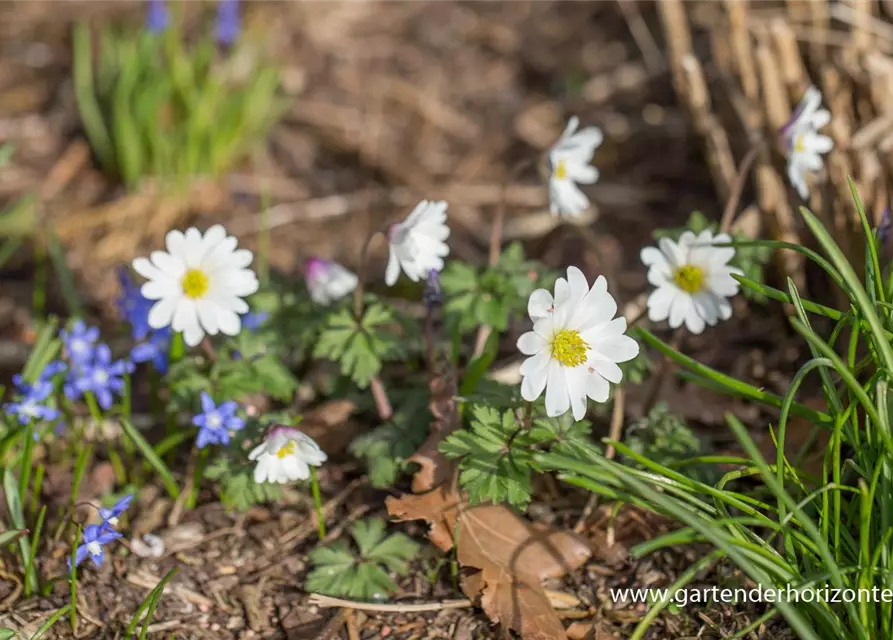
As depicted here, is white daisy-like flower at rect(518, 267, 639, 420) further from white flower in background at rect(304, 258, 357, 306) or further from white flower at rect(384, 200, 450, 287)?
white flower in background at rect(304, 258, 357, 306)

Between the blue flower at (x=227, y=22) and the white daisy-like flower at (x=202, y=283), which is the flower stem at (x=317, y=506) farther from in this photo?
the blue flower at (x=227, y=22)

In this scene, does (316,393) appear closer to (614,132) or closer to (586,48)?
(614,132)

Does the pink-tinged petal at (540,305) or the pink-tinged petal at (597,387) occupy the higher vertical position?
the pink-tinged petal at (540,305)

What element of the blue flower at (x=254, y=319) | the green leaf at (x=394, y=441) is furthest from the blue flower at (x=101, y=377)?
the green leaf at (x=394, y=441)

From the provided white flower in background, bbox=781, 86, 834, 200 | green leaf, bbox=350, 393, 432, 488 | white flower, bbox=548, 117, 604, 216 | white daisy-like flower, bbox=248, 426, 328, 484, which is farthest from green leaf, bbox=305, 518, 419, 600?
white flower in background, bbox=781, 86, 834, 200

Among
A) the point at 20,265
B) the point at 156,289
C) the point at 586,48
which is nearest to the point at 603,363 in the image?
the point at 156,289

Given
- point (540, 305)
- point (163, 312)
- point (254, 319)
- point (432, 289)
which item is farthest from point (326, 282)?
point (540, 305)
